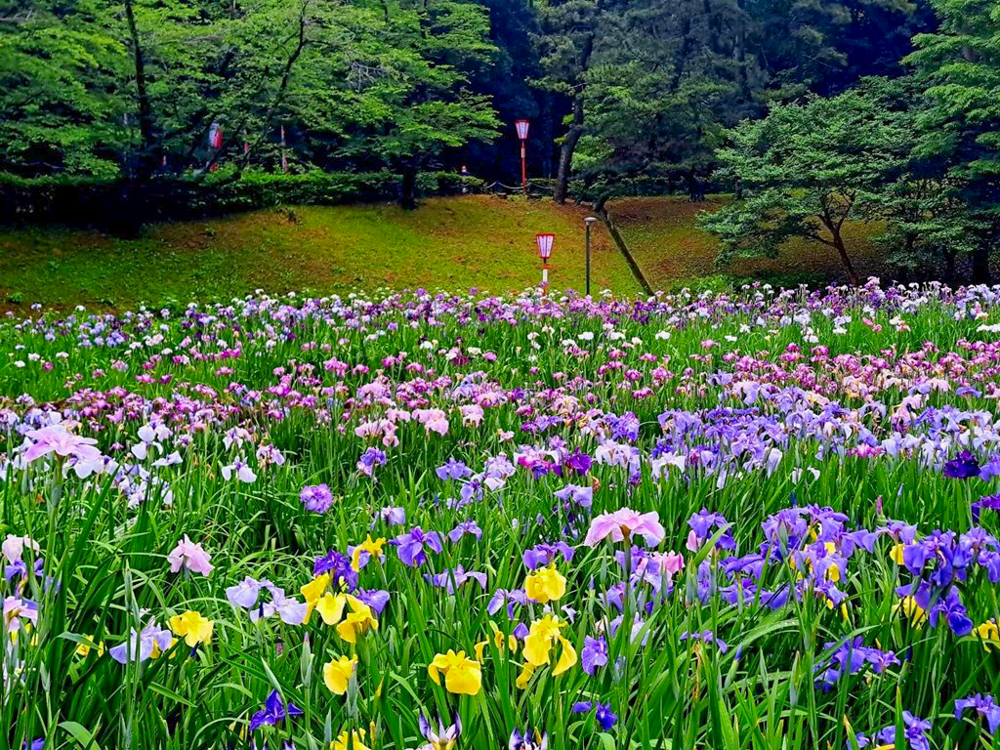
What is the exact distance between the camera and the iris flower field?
1.26 m

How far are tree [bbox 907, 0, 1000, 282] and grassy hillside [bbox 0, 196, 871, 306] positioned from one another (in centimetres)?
388

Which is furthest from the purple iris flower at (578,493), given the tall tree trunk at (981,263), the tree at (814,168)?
the tall tree trunk at (981,263)

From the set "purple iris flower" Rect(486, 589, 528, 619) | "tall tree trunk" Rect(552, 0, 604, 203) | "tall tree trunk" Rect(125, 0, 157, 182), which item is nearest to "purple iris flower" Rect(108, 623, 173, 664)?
"purple iris flower" Rect(486, 589, 528, 619)

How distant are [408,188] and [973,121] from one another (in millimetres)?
13888

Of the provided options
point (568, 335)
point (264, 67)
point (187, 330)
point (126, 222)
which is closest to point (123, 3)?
point (264, 67)

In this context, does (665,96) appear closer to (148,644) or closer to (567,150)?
(567,150)

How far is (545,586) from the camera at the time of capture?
128cm

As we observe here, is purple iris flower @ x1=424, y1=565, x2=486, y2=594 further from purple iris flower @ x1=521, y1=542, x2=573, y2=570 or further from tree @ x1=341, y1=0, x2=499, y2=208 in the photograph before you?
tree @ x1=341, y1=0, x2=499, y2=208

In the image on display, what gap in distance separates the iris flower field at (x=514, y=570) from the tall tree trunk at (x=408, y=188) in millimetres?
18120

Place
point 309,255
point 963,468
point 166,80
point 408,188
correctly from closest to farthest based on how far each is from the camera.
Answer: point 963,468 → point 166,80 → point 309,255 → point 408,188

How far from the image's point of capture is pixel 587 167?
2336cm

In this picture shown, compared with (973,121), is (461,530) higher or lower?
lower

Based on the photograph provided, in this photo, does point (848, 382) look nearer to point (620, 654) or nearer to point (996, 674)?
point (996, 674)

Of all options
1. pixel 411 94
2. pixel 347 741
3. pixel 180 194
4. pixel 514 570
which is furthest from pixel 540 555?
pixel 411 94
